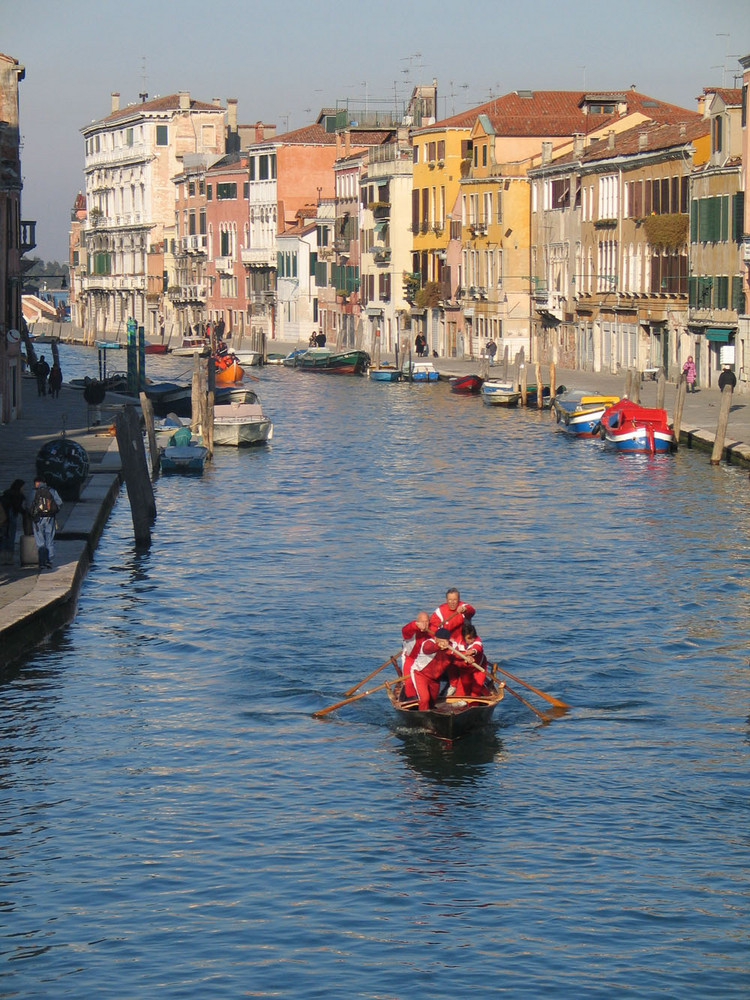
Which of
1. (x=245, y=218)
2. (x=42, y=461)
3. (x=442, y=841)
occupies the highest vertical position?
(x=245, y=218)

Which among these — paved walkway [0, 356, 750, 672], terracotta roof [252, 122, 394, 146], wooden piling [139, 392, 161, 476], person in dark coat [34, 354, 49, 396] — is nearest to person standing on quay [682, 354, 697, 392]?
paved walkway [0, 356, 750, 672]

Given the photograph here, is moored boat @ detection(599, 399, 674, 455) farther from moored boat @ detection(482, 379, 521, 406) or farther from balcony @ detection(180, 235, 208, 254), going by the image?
balcony @ detection(180, 235, 208, 254)

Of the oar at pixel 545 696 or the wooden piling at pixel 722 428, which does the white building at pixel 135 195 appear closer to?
the wooden piling at pixel 722 428

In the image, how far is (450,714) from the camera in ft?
63.5

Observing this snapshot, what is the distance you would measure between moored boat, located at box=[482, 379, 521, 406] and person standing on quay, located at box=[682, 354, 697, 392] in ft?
20.2

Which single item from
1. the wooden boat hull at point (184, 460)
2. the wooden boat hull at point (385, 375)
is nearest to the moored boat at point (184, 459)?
the wooden boat hull at point (184, 460)

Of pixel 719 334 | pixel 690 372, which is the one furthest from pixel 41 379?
pixel 719 334

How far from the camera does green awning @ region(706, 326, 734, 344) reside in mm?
56591

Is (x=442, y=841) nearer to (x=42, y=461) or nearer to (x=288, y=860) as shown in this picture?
(x=288, y=860)

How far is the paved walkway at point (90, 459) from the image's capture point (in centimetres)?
2384

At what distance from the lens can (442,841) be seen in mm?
16625

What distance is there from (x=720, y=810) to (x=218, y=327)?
104m

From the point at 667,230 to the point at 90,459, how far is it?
28651 millimetres

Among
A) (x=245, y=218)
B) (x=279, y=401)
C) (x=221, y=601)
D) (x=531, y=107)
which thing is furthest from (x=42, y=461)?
(x=245, y=218)
